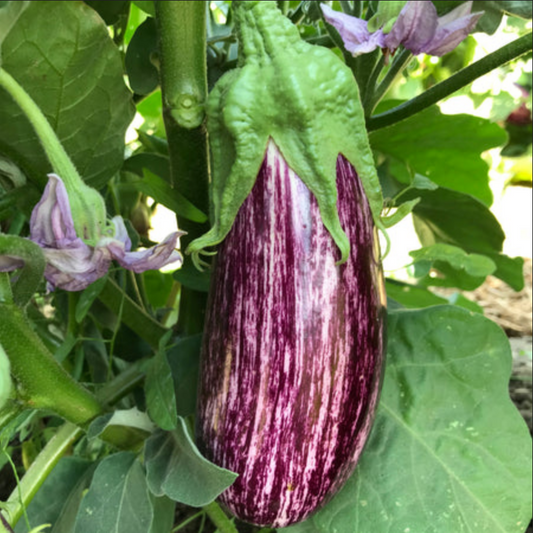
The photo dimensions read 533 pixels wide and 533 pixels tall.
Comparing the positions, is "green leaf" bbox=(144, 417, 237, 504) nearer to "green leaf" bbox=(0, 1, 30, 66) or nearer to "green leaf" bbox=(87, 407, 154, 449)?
"green leaf" bbox=(87, 407, 154, 449)

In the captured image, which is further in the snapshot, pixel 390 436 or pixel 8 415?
pixel 390 436

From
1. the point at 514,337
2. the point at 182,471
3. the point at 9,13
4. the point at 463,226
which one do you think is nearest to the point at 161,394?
the point at 182,471

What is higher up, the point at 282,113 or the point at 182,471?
the point at 282,113

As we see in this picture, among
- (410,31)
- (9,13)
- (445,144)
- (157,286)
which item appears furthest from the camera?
(157,286)

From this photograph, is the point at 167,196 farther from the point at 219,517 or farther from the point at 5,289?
the point at 219,517

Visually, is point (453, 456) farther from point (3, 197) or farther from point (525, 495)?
point (3, 197)

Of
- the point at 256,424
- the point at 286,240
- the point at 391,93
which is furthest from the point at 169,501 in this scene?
the point at 391,93

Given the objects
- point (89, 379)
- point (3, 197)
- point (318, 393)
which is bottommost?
point (89, 379)
